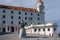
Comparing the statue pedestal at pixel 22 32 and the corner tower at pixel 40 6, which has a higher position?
the corner tower at pixel 40 6

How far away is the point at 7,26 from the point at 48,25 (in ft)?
82.6

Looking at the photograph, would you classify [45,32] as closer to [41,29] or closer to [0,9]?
[41,29]

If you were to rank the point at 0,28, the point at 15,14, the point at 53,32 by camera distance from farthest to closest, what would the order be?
the point at 15,14 < the point at 0,28 < the point at 53,32

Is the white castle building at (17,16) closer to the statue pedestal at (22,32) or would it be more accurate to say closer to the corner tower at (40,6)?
the corner tower at (40,6)

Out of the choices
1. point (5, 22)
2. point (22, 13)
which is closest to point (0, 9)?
point (5, 22)

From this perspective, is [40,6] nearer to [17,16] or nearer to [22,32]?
[17,16]

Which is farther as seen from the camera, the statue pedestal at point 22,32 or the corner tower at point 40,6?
the corner tower at point 40,6

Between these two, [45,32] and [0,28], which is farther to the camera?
[0,28]

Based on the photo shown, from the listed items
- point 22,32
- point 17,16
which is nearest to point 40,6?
point 17,16

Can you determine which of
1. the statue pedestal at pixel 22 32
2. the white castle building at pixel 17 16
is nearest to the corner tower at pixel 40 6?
the white castle building at pixel 17 16

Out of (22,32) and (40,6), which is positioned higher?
(40,6)

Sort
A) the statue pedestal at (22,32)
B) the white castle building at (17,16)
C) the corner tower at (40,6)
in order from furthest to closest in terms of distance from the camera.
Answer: the corner tower at (40,6), the white castle building at (17,16), the statue pedestal at (22,32)

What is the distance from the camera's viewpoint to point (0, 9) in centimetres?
7394

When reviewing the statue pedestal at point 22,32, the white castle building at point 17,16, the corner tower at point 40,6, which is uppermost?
the corner tower at point 40,6
